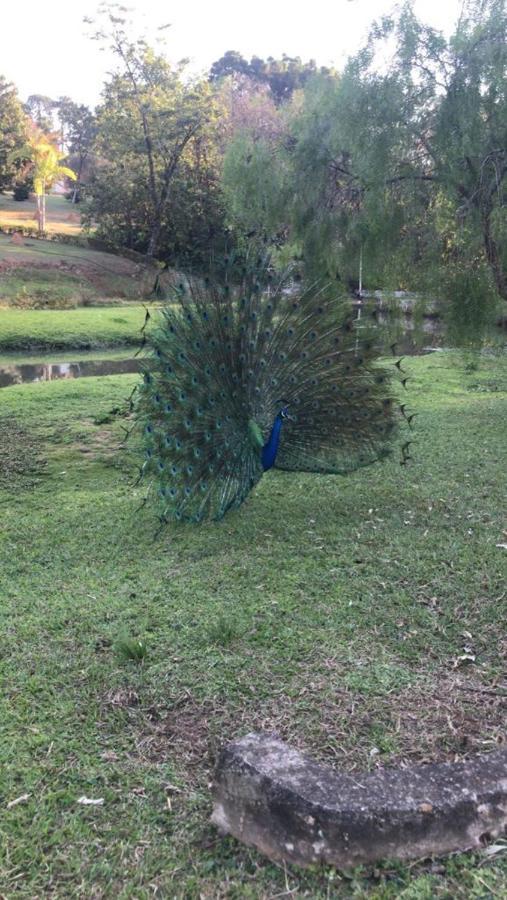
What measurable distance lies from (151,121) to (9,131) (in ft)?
51.4

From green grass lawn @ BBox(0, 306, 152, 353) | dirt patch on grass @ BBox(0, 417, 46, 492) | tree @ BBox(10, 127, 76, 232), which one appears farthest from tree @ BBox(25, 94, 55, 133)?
dirt patch on grass @ BBox(0, 417, 46, 492)

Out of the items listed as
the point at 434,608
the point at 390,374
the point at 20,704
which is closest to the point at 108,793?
the point at 20,704

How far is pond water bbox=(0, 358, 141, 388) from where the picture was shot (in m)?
14.7

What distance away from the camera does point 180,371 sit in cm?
552

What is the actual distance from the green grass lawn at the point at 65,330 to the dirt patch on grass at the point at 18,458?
922 cm

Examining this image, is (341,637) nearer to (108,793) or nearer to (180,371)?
(108,793)

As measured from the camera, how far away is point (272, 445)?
5.48 meters

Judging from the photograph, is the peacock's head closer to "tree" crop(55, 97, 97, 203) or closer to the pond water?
the pond water

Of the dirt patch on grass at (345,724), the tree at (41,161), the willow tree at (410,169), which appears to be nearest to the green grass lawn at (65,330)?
the willow tree at (410,169)

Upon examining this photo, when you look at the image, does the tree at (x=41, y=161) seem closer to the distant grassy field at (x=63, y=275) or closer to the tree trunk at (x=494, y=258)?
the distant grassy field at (x=63, y=275)

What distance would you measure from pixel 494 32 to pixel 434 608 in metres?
6.10

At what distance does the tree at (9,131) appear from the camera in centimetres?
4319

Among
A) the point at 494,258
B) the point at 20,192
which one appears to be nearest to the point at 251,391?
the point at 494,258

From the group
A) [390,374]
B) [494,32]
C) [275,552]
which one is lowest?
[275,552]
